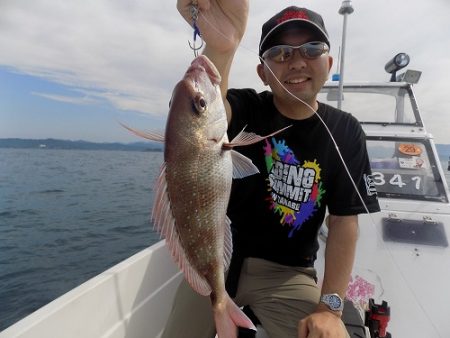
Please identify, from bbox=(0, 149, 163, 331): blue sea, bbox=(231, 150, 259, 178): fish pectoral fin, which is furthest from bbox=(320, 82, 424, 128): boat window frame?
bbox=(231, 150, 259, 178): fish pectoral fin

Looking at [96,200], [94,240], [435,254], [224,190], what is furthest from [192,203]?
[96,200]

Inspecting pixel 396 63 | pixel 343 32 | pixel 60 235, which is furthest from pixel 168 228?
pixel 60 235

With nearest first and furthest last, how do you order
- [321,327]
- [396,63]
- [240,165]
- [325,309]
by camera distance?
[240,165] < [321,327] < [325,309] < [396,63]

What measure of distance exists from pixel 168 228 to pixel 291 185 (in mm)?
1183

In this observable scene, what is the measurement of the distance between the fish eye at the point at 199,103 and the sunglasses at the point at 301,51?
3.34ft

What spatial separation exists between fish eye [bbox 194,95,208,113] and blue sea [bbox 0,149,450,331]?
79cm

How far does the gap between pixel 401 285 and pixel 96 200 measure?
15103 millimetres

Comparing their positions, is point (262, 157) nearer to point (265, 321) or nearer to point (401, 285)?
point (265, 321)

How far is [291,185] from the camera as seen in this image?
231cm

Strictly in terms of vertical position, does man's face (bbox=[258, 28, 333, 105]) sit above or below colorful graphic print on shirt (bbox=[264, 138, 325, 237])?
above

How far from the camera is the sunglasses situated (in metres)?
2.13

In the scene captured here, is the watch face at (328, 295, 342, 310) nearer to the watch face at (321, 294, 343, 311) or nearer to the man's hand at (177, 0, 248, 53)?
the watch face at (321, 294, 343, 311)

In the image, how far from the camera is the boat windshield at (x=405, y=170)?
12.8 feet

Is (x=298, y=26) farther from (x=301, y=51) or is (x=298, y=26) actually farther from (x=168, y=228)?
(x=168, y=228)
